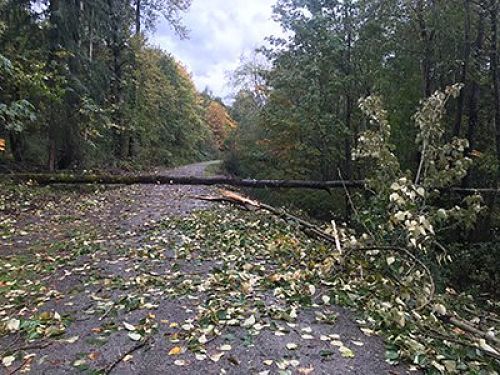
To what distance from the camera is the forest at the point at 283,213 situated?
9.33 ft

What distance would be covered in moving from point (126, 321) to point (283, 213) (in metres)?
4.44

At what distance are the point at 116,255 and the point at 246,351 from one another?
2949mm

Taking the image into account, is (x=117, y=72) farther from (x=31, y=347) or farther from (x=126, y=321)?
(x=31, y=347)

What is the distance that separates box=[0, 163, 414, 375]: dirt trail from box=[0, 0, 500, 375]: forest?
0.8 inches

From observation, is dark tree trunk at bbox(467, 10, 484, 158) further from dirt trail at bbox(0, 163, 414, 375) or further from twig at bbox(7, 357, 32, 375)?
twig at bbox(7, 357, 32, 375)

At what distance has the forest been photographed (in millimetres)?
2844

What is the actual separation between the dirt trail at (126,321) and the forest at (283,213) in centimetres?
2

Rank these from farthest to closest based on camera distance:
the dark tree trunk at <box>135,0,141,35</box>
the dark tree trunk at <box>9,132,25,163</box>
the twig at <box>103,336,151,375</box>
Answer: the dark tree trunk at <box>135,0,141,35</box> → the dark tree trunk at <box>9,132,25,163</box> → the twig at <box>103,336,151,375</box>

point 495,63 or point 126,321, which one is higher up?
point 495,63

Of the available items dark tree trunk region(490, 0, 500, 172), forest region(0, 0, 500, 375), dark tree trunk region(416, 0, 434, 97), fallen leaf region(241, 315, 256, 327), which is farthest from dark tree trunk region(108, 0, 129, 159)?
fallen leaf region(241, 315, 256, 327)

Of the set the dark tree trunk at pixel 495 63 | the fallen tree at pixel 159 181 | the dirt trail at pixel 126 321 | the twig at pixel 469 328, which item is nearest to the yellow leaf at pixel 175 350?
the dirt trail at pixel 126 321

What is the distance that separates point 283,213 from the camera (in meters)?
7.22

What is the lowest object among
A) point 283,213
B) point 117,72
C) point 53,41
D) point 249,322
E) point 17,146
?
point 249,322

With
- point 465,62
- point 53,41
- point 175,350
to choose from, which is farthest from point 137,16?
point 175,350
